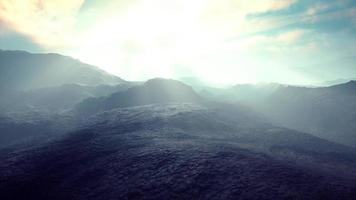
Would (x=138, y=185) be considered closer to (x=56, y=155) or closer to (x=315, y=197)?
(x=315, y=197)

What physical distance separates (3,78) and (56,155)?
16594 centimetres

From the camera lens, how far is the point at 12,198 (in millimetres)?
26734

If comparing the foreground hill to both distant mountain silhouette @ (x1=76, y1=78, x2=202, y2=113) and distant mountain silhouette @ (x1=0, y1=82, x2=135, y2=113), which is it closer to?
distant mountain silhouette @ (x1=76, y1=78, x2=202, y2=113)

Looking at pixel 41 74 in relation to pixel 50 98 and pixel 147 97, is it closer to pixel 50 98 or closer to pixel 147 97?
pixel 50 98

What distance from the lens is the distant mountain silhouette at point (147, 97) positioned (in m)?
97.1

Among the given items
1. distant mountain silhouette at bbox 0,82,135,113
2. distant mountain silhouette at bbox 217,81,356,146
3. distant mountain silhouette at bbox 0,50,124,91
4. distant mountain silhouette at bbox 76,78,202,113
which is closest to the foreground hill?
distant mountain silhouette at bbox 217,81,356,146

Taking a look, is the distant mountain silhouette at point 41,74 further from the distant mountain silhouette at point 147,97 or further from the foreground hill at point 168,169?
the foreground hill at point 168,169

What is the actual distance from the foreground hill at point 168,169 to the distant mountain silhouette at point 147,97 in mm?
45048

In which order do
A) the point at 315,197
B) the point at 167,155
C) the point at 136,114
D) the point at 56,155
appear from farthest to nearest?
the point at 136,114, the point at 56,155, the point at 167,155, the point at 315,197

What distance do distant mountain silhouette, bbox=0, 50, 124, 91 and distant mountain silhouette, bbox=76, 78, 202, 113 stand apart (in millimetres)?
67825

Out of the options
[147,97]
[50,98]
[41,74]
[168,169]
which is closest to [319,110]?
[147,97]

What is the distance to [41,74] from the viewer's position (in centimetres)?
18512

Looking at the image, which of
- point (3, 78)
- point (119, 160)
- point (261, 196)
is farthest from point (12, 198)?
point (3, 78)

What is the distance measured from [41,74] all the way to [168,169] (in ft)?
591
